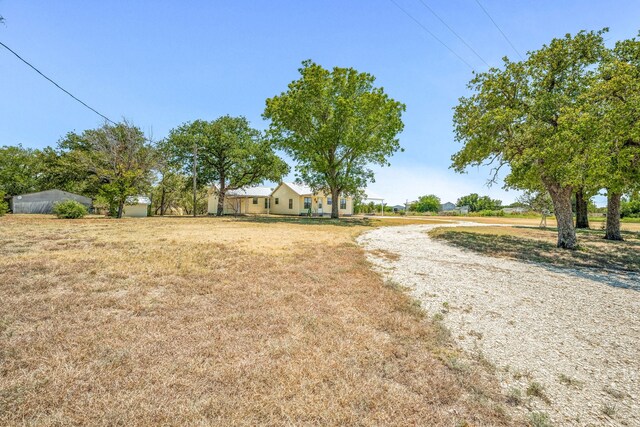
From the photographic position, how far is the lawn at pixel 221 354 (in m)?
2.09

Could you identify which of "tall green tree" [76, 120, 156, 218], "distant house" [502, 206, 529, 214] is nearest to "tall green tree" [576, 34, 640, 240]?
"tall green tree" [76, 120, 156, 218]

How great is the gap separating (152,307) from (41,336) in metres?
1.14

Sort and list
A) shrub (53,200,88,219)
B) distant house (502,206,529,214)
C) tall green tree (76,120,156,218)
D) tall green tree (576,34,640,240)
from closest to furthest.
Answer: tall green tree (576,34,640,240) → shrub (53,200,88,219) → tall green tree (76,120,156,218) → distant house (502,206,529,214)

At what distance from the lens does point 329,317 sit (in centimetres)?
389

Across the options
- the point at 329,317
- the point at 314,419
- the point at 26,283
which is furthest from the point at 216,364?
the point at 26,283

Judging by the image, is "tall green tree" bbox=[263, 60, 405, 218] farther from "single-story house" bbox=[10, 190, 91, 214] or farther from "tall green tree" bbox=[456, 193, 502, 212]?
"tall green tree" bbox=[456, 193, 502, 212]

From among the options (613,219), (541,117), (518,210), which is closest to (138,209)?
(541,117)

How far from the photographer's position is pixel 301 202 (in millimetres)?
36469

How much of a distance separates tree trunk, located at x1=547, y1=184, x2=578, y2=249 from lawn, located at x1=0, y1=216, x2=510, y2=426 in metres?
9.78

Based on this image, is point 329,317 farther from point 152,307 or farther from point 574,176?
point 574,176

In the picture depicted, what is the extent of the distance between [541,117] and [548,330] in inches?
377

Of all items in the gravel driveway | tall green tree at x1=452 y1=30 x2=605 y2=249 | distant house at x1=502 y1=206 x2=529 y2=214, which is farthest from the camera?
distant house at x1=502 y1=206 x2=529 y2=214

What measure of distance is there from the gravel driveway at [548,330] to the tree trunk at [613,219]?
1047 centimetres

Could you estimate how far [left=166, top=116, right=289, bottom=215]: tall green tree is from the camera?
94.8ft
